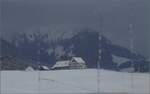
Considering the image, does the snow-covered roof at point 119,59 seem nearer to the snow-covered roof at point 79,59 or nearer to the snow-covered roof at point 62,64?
the snow-covered roof at point 79,59

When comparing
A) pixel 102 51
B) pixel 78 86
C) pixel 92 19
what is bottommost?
pixel 78 86

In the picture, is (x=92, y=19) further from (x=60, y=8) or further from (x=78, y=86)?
(x=78, y=86)

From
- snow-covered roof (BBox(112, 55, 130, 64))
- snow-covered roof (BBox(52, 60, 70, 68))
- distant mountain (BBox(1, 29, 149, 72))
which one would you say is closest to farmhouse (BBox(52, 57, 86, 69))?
snow-covered roof (BBox(52, 60, 70, 68))

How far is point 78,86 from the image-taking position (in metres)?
5.92

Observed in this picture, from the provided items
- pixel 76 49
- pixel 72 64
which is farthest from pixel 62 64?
pixel 76 49

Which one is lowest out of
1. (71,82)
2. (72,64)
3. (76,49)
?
(71,82)

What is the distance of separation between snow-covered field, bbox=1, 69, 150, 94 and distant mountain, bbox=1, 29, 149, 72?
0.15 metres

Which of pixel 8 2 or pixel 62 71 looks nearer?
pixel 8 2

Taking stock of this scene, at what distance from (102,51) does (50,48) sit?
2.08 feet

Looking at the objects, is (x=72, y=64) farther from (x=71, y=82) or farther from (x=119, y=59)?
(x=119, y=59)

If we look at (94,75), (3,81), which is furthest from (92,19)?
(3,81)

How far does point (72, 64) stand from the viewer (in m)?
6.34

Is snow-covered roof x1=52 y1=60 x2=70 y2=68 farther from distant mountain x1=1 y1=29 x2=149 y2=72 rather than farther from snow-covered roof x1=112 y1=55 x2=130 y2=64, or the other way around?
snow-covered roof x1=112 y1=55 x2=130 y2=64

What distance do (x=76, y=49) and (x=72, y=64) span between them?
15.5 inches
